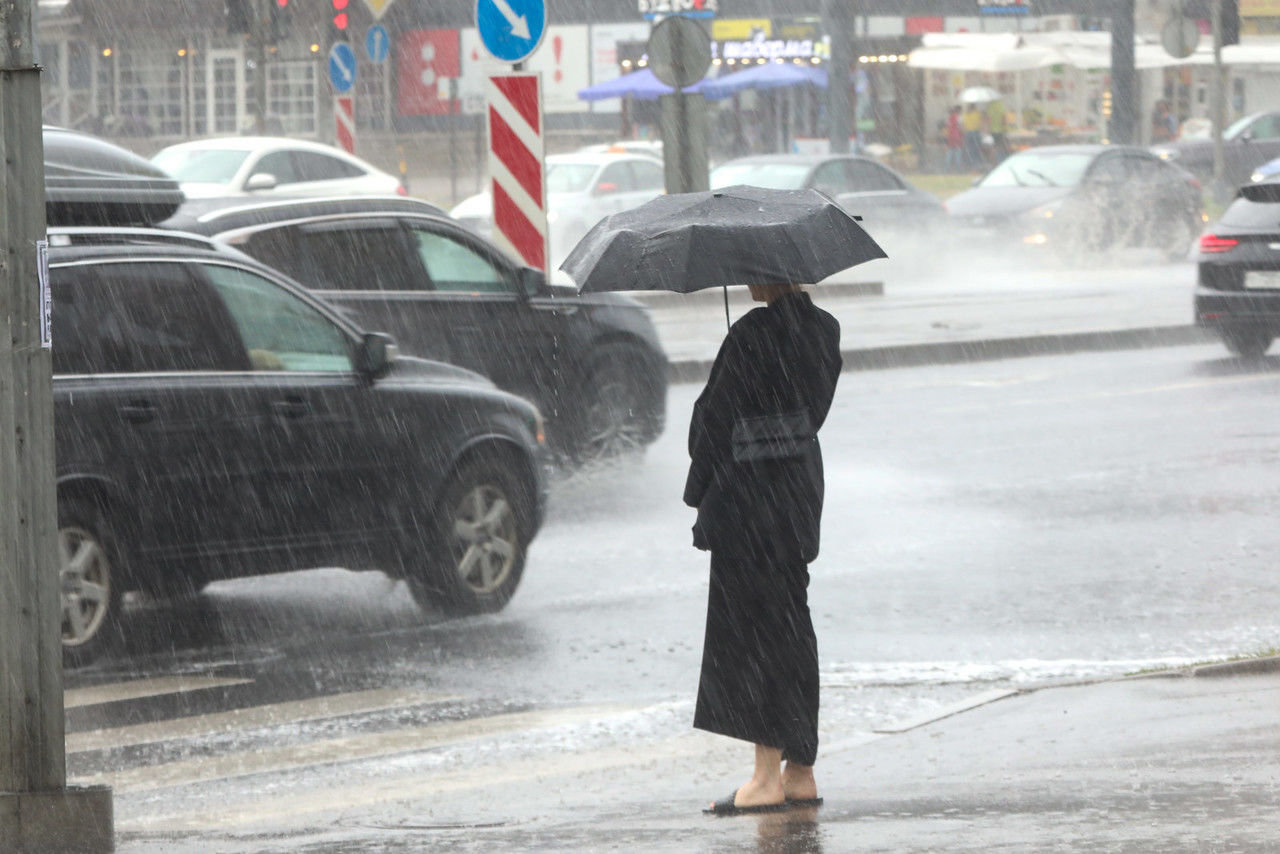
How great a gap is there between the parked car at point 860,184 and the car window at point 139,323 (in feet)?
57.6

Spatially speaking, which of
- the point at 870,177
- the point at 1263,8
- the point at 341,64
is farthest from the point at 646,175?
the point at 1263,8

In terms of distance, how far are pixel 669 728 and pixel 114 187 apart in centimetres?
472

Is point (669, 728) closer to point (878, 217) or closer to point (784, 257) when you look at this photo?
point (784, 257)

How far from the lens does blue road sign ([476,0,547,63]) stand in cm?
1386

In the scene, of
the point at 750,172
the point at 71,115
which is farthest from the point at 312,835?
the point at 71,115

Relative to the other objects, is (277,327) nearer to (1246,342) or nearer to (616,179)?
(1246,342)

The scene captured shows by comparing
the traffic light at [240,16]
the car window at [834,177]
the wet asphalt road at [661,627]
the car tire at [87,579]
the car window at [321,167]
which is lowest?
the wet asphalt road at [661,627]

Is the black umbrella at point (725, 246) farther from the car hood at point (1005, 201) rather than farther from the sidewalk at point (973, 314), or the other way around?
the car hood at point (1005, 201)

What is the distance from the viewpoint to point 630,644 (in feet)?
28.1

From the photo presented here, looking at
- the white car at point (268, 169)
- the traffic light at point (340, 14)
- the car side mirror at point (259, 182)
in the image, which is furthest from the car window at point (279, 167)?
the traffic light at point (340, 14)

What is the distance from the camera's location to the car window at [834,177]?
2636 cm

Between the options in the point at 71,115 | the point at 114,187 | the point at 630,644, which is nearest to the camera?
the point at 630,644

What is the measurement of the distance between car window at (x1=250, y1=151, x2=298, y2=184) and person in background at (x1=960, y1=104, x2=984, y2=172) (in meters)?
31.8

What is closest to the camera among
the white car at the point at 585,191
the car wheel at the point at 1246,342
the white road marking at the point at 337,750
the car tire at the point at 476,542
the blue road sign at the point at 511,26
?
the white road marking at the point at 337,750
